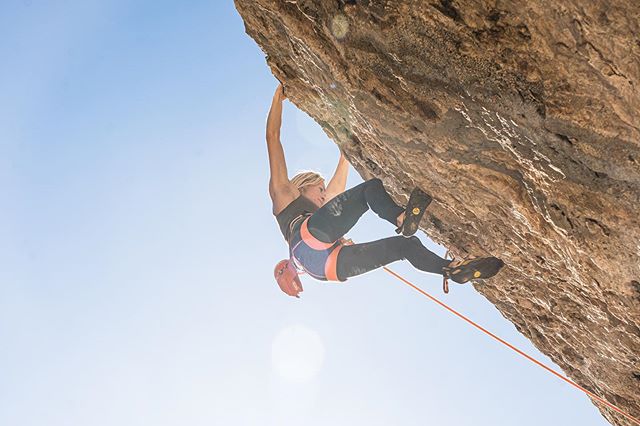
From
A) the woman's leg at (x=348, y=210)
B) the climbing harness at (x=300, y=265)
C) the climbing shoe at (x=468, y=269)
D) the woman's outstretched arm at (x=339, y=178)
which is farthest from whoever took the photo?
the woman's outstretched arm at (x=339, y=178)

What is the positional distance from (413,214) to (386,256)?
1.78ft

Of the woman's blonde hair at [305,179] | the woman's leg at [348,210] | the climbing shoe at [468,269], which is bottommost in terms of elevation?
the climbing shoe at [468,269]

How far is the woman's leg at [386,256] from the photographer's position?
17.1 ft

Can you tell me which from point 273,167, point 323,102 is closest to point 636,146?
point 323,102

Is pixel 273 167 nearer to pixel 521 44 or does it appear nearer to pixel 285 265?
pixel 285 265

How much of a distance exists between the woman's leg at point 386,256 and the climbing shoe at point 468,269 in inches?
2.9

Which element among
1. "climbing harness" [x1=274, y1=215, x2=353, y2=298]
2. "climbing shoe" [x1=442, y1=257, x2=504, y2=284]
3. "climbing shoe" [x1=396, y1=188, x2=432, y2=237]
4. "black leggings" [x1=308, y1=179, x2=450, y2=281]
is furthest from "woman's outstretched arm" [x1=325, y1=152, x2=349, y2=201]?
"climbing shoe" [x1=442, y1=257, x2=504, y2=284]

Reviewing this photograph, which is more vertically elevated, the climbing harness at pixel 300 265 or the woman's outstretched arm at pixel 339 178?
the woman's outstretched arm at pixel 339 178

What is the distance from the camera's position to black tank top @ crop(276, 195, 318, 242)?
616cm

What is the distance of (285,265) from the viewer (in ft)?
21.5

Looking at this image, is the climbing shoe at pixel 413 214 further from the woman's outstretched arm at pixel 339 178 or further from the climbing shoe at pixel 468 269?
the woman's outstretched arm at pixel 339 178

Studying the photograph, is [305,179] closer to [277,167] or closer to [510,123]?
[277,167]

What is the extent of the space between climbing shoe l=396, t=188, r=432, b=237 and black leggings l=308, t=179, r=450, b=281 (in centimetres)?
11

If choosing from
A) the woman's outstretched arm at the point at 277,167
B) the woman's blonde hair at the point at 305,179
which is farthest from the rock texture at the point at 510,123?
the woman's blonde hair at the point at 305,179
